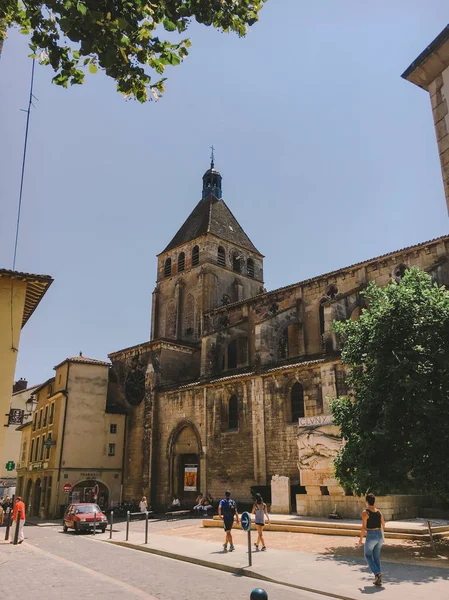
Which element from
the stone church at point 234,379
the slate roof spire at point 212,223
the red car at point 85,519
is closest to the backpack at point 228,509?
the stone church at point 234,379

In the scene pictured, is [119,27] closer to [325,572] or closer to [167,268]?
[325,572]

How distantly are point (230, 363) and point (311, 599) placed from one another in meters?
25.8

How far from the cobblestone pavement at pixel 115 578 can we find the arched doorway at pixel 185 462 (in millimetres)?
14841

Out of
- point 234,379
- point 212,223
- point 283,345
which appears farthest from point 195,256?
point 234,379

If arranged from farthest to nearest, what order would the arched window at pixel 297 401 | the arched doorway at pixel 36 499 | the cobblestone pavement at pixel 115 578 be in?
the arched doorway at pixel 36 499 → the arched window at pixel 297 401 → the cobblestone pavement at pixel 115 578

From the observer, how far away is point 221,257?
42375mm

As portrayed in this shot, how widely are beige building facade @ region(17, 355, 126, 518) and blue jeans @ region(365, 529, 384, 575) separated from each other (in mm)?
24412

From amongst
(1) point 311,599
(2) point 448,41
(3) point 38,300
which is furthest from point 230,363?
(2) point 448,41

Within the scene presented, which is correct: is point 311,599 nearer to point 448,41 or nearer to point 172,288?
point 448,41

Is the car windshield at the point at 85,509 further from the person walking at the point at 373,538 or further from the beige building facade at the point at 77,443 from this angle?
the person walking at the point at 373,538

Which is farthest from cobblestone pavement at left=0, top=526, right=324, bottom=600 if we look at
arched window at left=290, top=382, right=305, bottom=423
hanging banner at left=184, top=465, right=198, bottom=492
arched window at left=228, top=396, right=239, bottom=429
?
hanging banner at left=184, top=465, right=198, bottom=492

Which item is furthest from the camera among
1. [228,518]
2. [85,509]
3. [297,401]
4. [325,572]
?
[297,401]

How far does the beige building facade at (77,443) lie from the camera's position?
99.2 feet

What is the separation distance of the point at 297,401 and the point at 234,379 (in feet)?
13.7
